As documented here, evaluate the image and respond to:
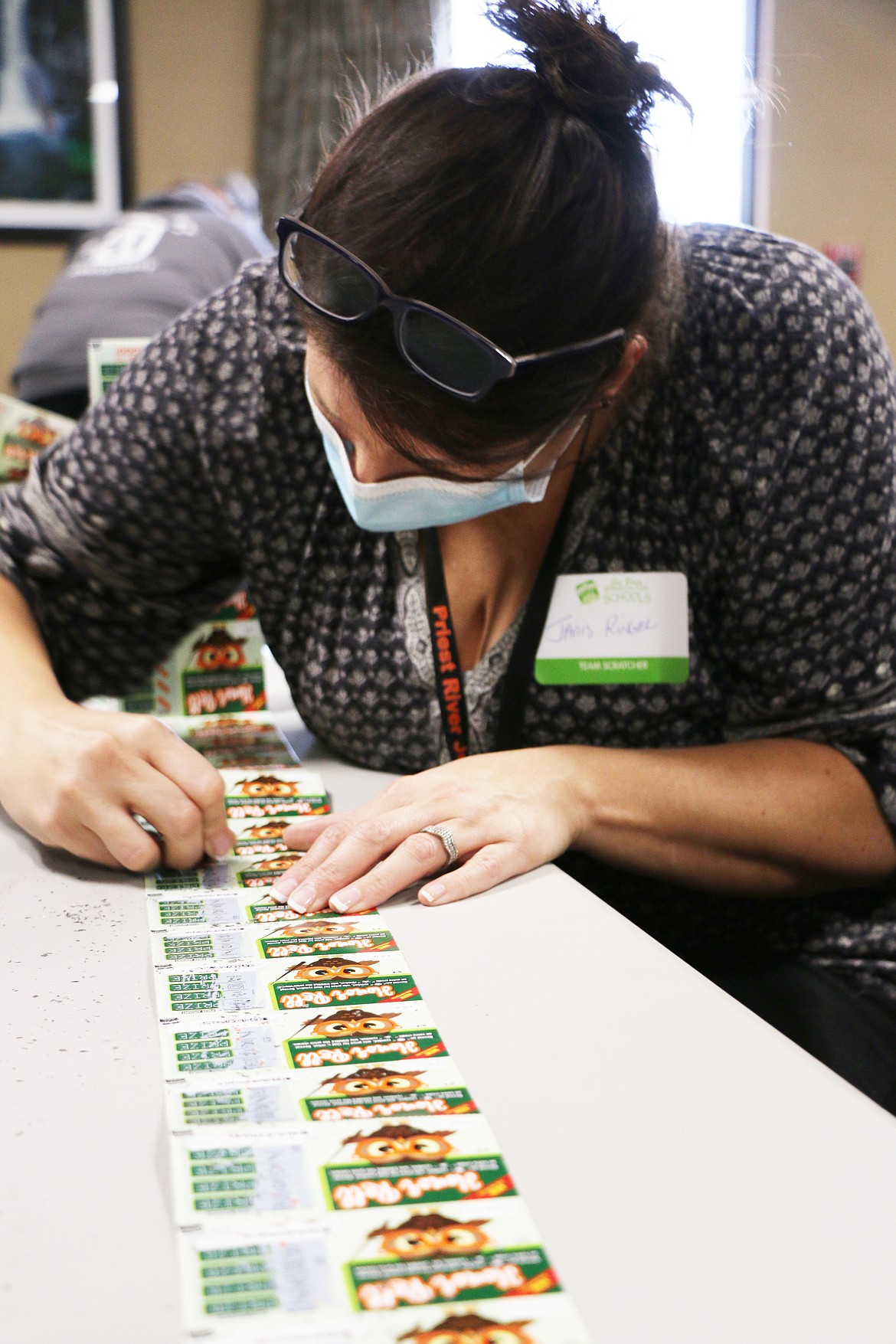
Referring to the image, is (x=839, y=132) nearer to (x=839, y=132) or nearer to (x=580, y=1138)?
(x=839, y=132)

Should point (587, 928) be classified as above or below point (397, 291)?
below

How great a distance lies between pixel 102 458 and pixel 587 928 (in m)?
0.65

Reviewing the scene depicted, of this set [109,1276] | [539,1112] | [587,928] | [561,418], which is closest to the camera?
[109,1276]

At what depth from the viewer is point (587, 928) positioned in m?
0.74

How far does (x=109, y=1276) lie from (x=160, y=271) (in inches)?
69.8

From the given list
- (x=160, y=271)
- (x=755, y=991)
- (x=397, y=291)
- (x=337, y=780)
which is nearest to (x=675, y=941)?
(x=755, y=991)

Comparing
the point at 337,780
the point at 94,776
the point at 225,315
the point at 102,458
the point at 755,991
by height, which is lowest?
the point at 755,991

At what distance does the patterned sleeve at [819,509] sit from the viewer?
0.94 meters

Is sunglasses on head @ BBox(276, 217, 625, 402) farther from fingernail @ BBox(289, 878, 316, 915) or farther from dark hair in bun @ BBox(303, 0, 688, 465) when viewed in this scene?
fingernail @ BBox(289, 878, 316, 915)

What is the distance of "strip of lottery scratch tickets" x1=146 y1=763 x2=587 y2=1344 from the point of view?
42 centimetres

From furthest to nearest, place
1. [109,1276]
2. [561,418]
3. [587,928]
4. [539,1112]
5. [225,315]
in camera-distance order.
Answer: [225,315]
[561,418]
[587,928]
[539,1112]
[109,1276]

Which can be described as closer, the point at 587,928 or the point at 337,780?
the point at 587,928

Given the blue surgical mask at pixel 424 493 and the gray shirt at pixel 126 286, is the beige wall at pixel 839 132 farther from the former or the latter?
the gray shirt at pixel 126 286

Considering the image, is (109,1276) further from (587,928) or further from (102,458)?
(102,458)
